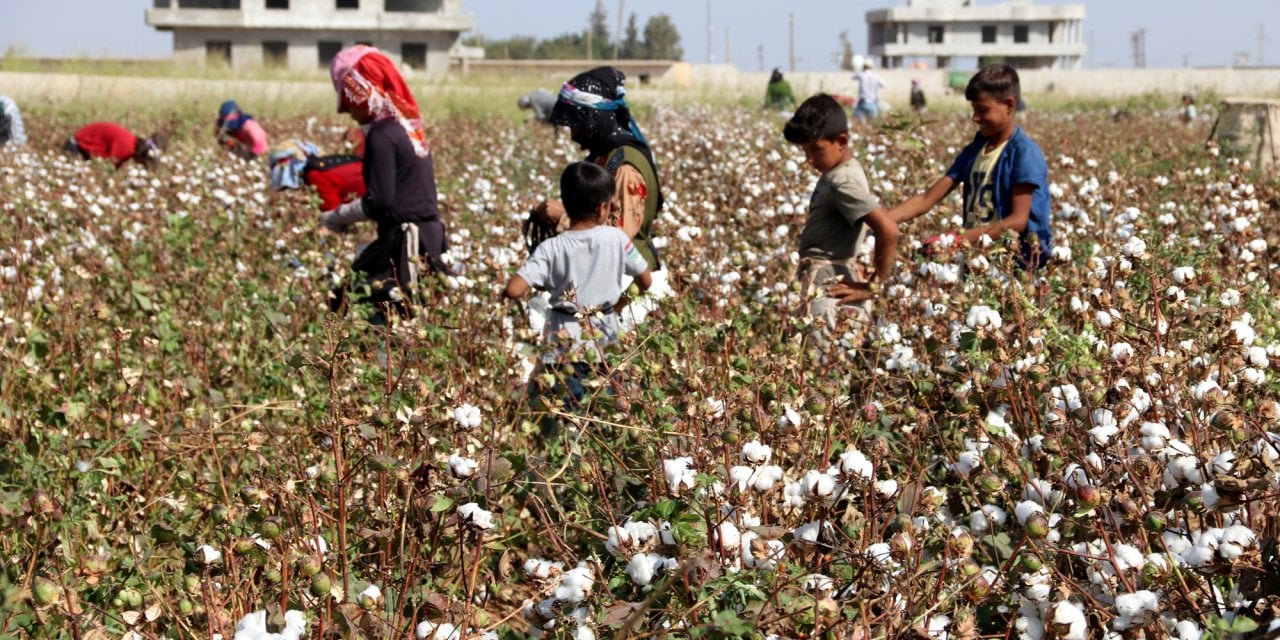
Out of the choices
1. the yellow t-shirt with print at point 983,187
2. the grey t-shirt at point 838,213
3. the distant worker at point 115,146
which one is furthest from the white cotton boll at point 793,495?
the distant worker at point 115,146

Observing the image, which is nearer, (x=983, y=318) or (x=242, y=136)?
(x=983, y=318)

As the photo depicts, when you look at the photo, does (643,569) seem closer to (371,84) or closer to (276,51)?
(371,84)

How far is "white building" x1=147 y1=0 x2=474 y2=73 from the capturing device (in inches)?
1811

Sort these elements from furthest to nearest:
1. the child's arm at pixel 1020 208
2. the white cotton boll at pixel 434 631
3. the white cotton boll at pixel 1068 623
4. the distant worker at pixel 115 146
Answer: the distant worker at pixel 115 146 < the child's arm at pixel 1020 208 < the white cotton boll at pixel 434 631 < the white cotton boll at pixel 1068 623

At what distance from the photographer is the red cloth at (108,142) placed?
10641 millimetres

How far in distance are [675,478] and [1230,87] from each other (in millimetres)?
40678

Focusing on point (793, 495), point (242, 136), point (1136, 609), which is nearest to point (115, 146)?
point (242, 136)

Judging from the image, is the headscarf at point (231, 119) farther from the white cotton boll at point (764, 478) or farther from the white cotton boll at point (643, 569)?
the white cotton boll at point (643, 569)

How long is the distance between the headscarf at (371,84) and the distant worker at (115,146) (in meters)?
6.54

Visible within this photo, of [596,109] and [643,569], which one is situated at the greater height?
[596,109]

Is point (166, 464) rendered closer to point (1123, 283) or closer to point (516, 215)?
point (1123, 283)

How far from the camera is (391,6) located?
4875cm

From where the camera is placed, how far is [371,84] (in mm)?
4555

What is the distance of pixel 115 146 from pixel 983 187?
850cm
